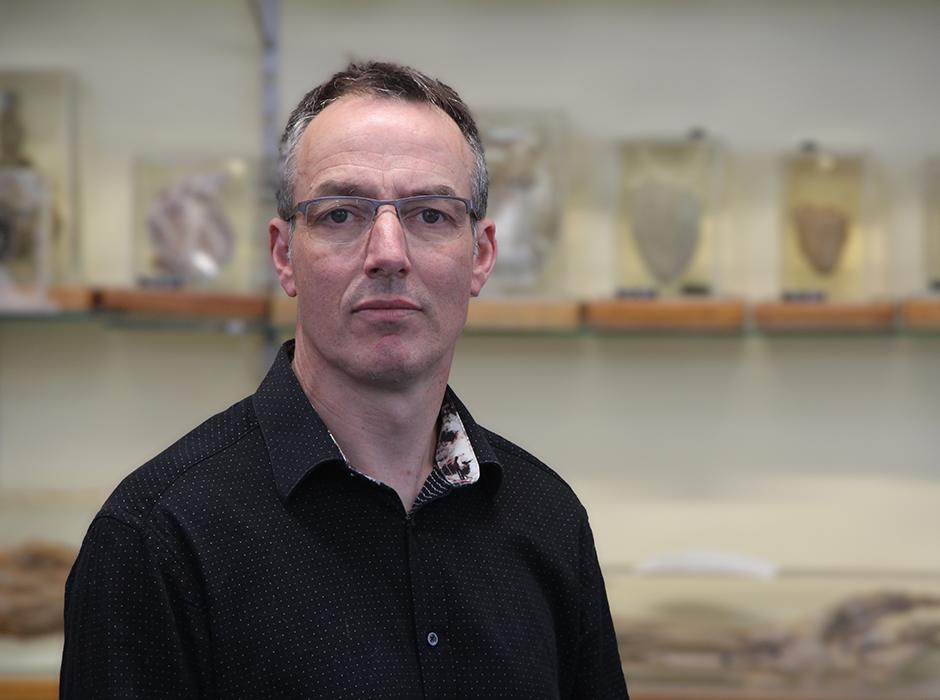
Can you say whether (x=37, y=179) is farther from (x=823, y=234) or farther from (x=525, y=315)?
(x=823, y=234)

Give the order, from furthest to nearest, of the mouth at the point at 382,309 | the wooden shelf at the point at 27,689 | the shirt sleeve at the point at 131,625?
Result: 1. the wooden shelf at the point at 27,689
2. the mouth at the point at 382,309
3. the shirt sleeve at the point at 131,625

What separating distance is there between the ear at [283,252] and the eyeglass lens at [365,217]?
2.5 inches

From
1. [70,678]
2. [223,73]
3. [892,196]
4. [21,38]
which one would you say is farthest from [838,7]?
[70,678]

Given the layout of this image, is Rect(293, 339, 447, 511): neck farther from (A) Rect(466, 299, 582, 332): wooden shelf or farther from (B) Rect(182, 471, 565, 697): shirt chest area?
(A) Rect(466, 299, 582, 332): wooden shelf

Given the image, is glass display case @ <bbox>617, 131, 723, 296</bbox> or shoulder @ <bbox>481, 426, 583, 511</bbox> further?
glass display case @ <bbox>617, 131, 723, 296</bbox>

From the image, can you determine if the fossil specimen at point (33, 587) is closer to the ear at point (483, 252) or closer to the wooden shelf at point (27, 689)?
the wooden shelf at point (27, 689)

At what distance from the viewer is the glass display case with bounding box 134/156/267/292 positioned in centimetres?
170

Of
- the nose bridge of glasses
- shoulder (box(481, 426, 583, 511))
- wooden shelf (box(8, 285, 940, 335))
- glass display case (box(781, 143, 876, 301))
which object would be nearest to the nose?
the nose bridge of glasses

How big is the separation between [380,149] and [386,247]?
8 centimetres

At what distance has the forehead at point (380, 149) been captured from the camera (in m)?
0.81

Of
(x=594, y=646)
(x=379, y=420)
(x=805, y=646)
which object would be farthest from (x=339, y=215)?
(x=805, y=646)

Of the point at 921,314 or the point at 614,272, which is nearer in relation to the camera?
the point at 921,314

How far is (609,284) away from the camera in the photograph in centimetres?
175

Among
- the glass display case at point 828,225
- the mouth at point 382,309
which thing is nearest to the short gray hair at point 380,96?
the mouth at point 382,309
